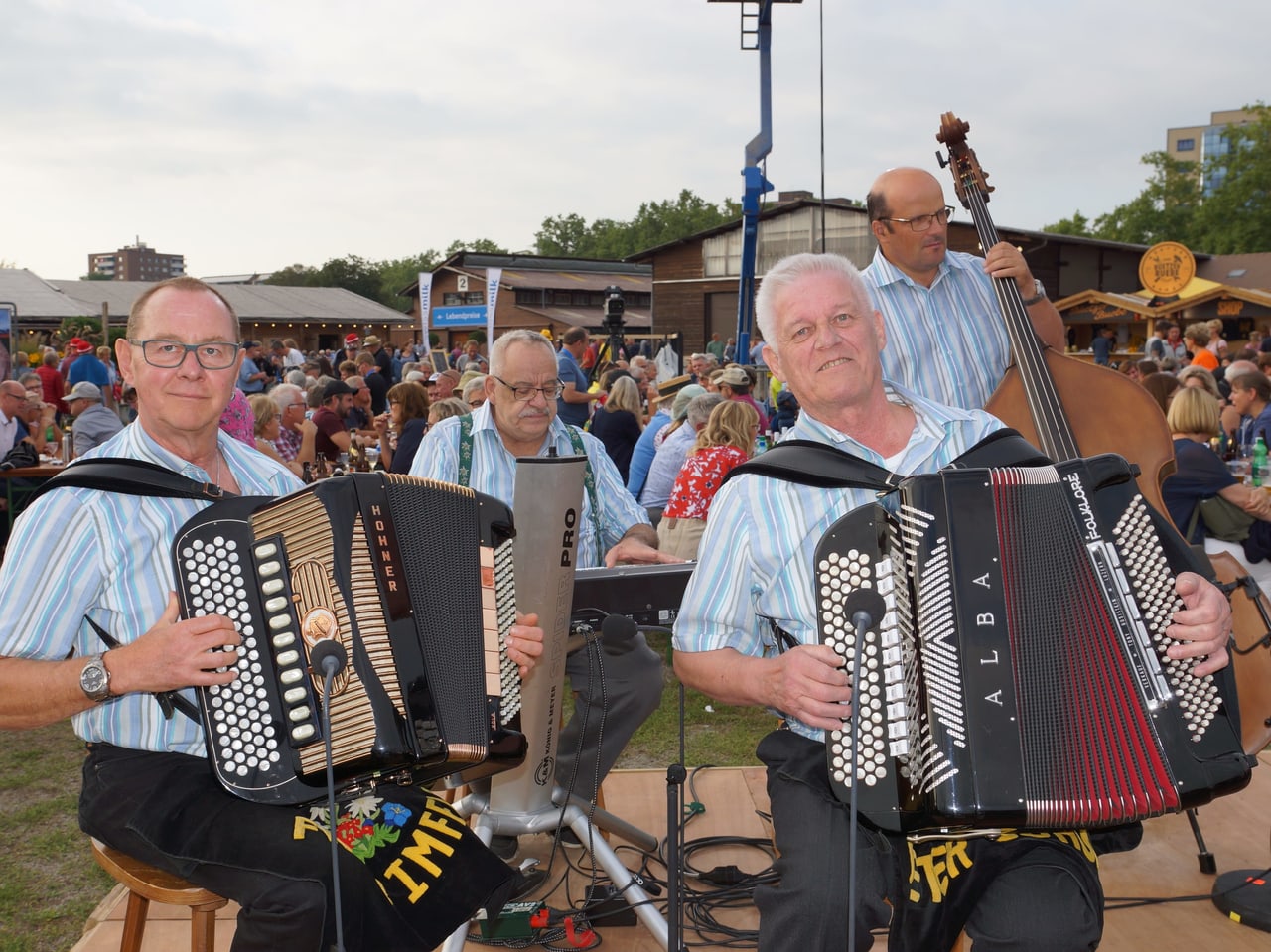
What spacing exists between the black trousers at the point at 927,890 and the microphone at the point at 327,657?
41.3 inches

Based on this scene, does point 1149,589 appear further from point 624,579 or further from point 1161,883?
point 1161,883

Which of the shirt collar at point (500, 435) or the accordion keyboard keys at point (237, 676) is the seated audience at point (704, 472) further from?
the accordion keyboard keys at point (237, 676)

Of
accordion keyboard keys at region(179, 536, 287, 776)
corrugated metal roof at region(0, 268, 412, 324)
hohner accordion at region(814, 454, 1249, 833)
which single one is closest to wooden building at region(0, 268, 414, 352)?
corrugated metal roof at region(0, 268, 412, 324)

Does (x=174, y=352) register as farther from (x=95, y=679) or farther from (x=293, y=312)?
(x=293, y=312)

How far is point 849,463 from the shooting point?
7.92ft

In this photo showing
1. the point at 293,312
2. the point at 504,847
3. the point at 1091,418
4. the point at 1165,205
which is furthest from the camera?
the point at 1165,205

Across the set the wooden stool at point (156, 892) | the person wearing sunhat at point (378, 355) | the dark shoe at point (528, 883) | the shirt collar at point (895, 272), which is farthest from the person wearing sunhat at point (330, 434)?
the person wearing sunhat at point (378, 355)

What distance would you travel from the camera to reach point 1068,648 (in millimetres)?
2049

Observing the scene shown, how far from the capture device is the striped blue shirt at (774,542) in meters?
2.44

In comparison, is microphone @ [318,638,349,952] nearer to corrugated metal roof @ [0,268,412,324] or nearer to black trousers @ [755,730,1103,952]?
black trousers @ [755,730,1103,952]

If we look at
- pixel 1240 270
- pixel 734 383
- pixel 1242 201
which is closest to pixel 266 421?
pixel 734 383

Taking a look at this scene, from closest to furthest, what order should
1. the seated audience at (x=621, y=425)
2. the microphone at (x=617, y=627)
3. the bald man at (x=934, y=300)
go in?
the microphone at (x=617, y=627), the bald man at (x=934, y=300), the seated audience at (x=621, y=425)

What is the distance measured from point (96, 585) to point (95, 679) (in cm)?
26

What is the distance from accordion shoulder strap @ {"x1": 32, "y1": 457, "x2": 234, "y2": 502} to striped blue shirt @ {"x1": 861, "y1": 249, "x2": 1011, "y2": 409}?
2.24 metres
